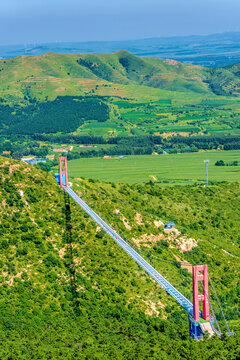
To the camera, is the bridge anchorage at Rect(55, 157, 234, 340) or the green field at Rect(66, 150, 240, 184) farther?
the green field at Rect(66, 150, 240, 184)

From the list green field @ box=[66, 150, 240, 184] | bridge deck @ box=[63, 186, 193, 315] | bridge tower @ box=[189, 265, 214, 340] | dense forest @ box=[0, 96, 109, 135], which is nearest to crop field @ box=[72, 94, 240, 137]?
dense forest @ box=[0, 96, 109, 135]

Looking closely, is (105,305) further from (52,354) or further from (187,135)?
(187,135)

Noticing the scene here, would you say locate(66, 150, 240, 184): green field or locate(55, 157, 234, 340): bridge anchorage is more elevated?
locate(55, 157, 234, 340): bridge anchorage

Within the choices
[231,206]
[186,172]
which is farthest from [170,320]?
[186,172]

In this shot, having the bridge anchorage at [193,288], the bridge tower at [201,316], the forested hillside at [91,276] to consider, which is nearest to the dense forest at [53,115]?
the forested hillside at [91,276]

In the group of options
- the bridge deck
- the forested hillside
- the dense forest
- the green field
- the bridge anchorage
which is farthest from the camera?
the dense forest

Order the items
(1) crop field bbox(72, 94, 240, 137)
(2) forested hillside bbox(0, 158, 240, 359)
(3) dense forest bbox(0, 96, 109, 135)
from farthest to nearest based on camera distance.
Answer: (3) dense forest bbox(0, 96, 109, 135) → (1) crop field bbox(72, 94, 240, 137) → (2) forested hillside bbox(0, 158, 240, 359)

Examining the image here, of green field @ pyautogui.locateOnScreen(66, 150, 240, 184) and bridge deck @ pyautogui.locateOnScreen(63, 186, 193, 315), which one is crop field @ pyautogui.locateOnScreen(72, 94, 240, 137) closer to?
green field @ pyautogui.locateOnScreen(66, 150, 240, 184)
